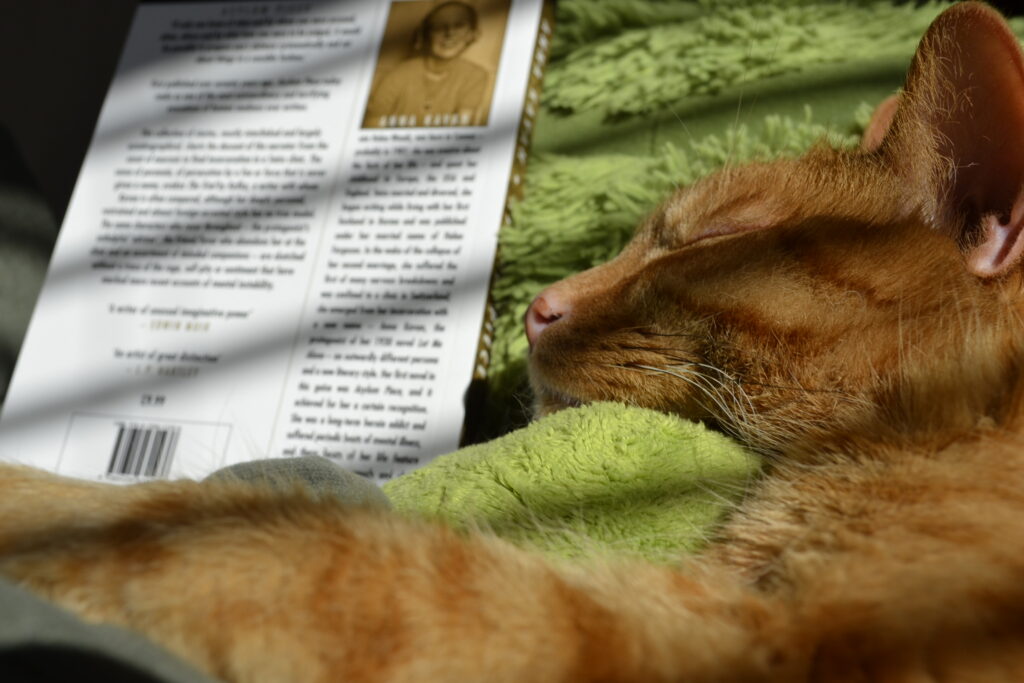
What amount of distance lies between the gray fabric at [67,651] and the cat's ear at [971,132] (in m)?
0.86

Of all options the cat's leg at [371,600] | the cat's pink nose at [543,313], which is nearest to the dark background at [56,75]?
the cat's pink nose at [543,313]

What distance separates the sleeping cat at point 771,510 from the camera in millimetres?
563

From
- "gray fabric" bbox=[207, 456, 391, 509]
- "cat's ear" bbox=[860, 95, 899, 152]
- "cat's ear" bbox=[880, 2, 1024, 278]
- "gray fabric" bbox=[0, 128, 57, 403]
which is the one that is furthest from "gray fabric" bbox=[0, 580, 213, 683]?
"gray fabric" bbox=[0, 128, 57, 403]

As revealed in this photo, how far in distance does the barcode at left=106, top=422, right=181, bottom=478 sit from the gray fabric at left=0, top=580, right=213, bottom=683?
1014 mm

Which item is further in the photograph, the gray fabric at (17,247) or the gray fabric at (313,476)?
the gray fabric at (17,247)

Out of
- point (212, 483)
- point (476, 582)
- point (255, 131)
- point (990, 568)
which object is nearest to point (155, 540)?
point (212, 483)

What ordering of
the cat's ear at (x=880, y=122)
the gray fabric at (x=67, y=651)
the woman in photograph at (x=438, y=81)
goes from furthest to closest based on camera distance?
the woman in photograph at (x=438, y=81) < the cat's ear at (x=880, y=122) < the gray fabric at (x=67, y=651)

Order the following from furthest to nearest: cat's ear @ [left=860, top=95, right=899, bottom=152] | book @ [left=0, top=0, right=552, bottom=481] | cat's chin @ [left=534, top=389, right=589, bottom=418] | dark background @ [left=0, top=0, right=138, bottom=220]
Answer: dark background @ [left=0, top=0, right=138, bottom=220] → book @ [left=0, top=0, right=552, bottom=481] → cat's ear @ [left=860, top=95, right=899, bottom=152] → cat's chin @ [left=534, top=389, right=589, bottom=418]

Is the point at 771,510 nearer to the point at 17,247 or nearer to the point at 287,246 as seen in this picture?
the point at 287,246

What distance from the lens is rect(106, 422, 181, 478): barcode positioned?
155cm

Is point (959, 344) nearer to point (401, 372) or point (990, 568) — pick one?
point (990, 568)

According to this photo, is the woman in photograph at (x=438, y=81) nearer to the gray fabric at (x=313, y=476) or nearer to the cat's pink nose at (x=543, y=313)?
the cat's pink nose at (x=543, y=313)

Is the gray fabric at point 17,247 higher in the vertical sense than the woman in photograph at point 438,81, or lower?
lower

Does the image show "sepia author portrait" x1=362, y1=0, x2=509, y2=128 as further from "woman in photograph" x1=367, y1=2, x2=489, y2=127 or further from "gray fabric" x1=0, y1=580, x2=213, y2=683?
"gray fabric" x1=0, y1=580, x2=213, y2=683
